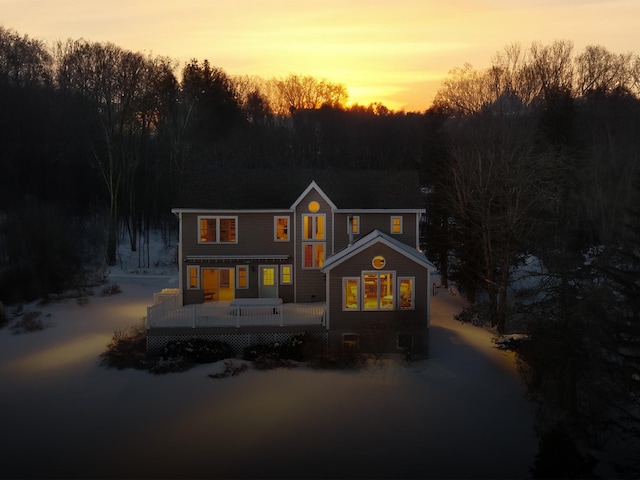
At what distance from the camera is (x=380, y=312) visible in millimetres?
22656

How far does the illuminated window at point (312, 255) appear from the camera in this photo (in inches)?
1056

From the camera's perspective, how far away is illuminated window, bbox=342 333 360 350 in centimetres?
2269

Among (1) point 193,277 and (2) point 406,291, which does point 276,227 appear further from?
(2) point 406,291

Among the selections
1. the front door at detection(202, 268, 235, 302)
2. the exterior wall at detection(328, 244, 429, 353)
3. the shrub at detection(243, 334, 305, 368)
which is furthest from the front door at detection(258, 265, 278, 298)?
the exterior wall at detection(328, 244, 429, 353)

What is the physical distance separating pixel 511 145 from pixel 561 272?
53.0 feet

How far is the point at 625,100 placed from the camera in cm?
5675

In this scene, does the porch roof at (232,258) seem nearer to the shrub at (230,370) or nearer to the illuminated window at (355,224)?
the illuminated window at (355,224)

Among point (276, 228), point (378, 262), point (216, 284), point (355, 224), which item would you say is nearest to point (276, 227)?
point (276, 228)

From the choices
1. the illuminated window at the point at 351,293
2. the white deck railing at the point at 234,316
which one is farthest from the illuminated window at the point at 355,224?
the white deck railing at the point at 234,316

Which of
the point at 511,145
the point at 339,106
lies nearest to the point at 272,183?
the point at 511,145

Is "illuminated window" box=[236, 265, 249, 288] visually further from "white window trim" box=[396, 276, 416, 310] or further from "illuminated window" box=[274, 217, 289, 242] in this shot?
"white window trim" box=[396, 276, 416, 310]

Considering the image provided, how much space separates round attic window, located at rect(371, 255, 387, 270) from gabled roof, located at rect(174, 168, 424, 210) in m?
4.73

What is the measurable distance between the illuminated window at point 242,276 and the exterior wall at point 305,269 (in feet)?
7.83

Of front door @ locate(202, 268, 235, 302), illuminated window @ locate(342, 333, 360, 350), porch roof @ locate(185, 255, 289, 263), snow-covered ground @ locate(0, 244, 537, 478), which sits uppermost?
porch roof @ locate(185, 255, 289, 263)
